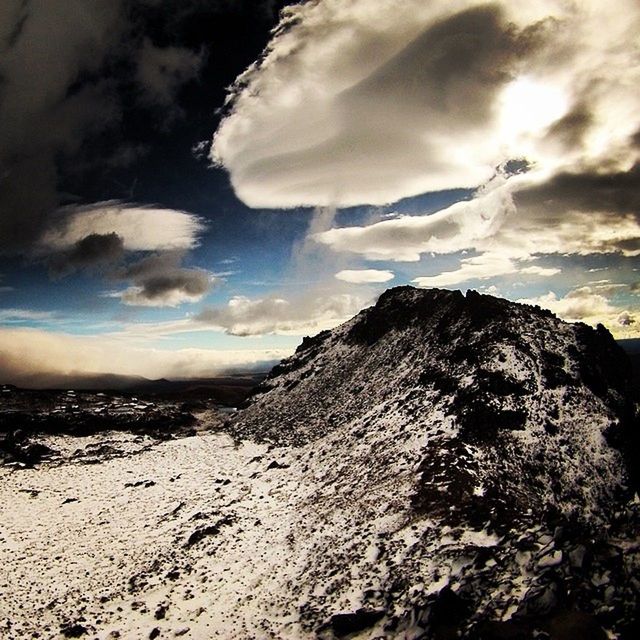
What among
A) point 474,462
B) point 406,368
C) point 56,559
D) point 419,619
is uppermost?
point 406,368

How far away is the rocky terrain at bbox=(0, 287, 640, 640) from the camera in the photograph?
1487cm

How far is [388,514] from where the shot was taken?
898 inches

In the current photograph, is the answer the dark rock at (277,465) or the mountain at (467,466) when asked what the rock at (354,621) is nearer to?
the mountain at (467,466)

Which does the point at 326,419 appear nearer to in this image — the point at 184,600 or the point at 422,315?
the point at 422,315

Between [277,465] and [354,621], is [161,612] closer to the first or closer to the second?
[354,621]

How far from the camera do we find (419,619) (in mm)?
14695

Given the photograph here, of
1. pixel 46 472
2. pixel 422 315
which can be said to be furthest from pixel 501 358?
pixel 46 472

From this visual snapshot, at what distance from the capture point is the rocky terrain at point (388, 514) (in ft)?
48.8

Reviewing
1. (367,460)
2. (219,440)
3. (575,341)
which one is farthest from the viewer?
(219,440)

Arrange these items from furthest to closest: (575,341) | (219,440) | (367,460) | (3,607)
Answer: (219,440) < (575,341) < (367,460) < (3,607)

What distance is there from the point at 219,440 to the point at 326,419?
1488 cm

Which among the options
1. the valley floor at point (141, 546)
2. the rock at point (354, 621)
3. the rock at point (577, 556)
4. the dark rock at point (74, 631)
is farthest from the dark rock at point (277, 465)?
the rock at point (577, 556)

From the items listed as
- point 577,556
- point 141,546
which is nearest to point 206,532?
point 141,546

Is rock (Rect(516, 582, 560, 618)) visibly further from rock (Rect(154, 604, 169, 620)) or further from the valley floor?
rock (Rect(154, 604, 169, 620))
